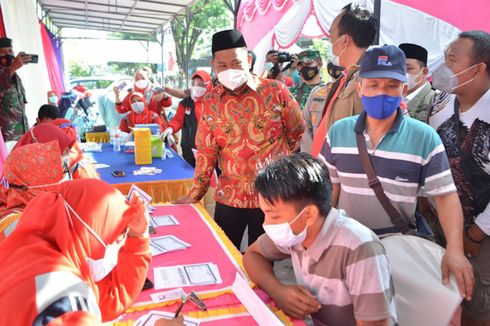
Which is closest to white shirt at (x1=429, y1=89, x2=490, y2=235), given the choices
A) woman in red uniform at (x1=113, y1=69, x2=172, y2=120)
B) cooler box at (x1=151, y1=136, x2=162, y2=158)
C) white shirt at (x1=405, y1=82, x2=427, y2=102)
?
white shirt at (x1=405, y1=82, x2=427, y2=102)

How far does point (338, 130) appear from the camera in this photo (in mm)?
1468

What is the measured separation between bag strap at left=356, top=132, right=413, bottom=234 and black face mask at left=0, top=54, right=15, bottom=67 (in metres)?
4.14

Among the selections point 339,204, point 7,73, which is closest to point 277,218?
point 339,204

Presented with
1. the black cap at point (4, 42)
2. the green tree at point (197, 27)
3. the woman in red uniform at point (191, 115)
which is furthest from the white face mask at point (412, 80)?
the green tree at point (197, 27)

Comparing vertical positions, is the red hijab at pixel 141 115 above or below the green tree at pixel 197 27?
below

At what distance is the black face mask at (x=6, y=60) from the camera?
13.0 feet

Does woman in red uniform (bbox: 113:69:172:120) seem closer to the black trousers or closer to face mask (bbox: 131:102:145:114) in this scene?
face mask (bbox: 131:102:145:114)

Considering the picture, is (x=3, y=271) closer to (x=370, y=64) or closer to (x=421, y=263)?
(x=421, y=263)

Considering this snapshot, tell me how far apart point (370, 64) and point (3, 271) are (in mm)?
1297

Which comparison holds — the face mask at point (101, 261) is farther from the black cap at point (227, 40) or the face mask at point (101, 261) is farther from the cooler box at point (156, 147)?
the cooler box at point (156, 147)

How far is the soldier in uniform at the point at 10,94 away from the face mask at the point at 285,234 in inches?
154

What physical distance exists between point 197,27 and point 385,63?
14.5 m

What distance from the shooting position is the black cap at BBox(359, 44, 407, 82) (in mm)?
1342

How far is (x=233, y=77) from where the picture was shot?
1907 millimetres
